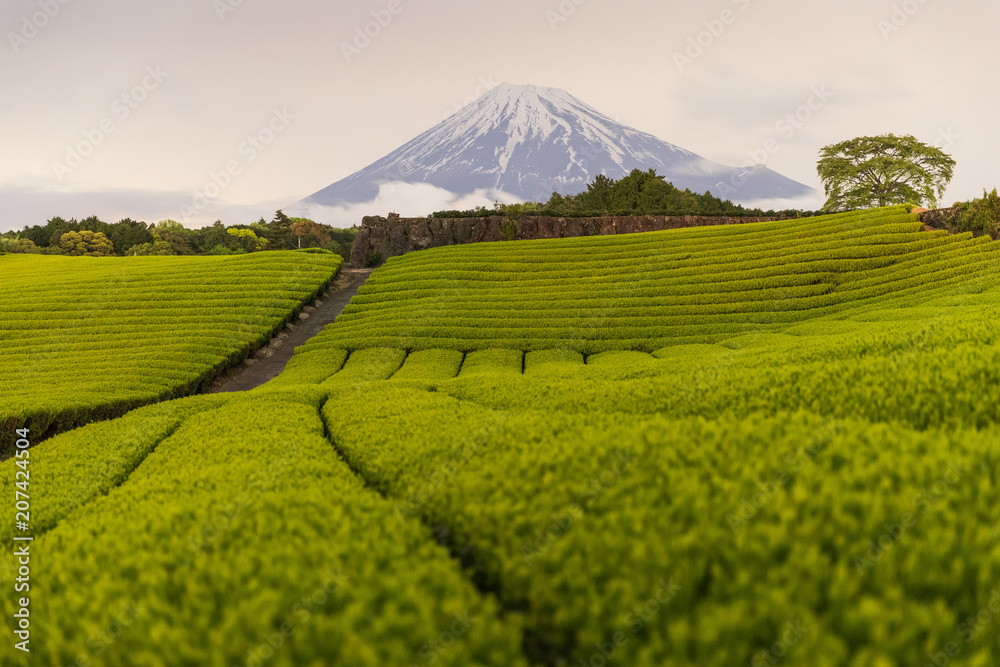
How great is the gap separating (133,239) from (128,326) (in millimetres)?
73788

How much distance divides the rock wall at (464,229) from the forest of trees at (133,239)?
772 inches

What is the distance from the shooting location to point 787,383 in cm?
536

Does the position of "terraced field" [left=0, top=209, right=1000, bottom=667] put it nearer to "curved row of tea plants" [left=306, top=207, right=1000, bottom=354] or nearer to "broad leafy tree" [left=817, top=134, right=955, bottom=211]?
"curved row of tea plants" [left=306, top=207, right=1000, bottom=354]

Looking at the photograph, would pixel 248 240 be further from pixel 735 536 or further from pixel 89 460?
pixel 735 536

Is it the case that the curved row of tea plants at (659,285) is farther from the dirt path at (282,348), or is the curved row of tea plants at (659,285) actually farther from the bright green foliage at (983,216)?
the dirt path at (282,348)

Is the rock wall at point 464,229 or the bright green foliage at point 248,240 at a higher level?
the bright green foliage at point 248,240

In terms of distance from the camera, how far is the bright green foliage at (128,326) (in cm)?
1235

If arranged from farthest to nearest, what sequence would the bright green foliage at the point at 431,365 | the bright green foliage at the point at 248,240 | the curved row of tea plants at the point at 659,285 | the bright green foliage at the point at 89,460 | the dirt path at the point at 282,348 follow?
the bright green foliage at the point at 248,240, the dirt path at the point at 282,348, the curved row of tea plants at the point at 659,285, the bright green foliage at the point at 431,365, the bright green foliage at the point at 89,460

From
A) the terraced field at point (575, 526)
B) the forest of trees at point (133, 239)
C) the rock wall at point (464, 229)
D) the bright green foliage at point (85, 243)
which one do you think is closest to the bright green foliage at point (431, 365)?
the terraced field at point (575, 526)

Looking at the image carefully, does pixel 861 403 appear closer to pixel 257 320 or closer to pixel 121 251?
pixel 257 320

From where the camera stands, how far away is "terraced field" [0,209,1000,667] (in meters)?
1.99

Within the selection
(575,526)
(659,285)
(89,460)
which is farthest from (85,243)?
(575,526)

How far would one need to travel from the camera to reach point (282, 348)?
21.3 metres

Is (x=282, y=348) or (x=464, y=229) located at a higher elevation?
(x=464, y=229)
